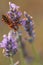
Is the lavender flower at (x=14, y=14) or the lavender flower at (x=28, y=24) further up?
the lavender flower at (x=28, y=24)

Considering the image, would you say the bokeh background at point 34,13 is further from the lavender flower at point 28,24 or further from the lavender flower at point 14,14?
the lavender flower at point 14,14

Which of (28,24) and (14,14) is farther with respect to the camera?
(28,24)

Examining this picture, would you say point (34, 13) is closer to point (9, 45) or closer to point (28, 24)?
point (28, 24)

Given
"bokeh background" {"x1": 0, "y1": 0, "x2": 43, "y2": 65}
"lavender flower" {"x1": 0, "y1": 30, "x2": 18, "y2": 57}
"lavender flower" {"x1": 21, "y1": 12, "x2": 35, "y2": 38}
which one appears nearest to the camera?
"lavender flower" {"x1": 0, "y1": 30, "x2": 18, "y2": 57}

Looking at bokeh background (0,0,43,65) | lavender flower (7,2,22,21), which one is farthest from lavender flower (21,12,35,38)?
bokeh background (0,0,43,65)

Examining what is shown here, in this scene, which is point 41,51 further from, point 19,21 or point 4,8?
point 19,21

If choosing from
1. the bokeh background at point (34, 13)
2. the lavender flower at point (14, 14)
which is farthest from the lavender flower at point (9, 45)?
the bokeh background at point (34, 13)

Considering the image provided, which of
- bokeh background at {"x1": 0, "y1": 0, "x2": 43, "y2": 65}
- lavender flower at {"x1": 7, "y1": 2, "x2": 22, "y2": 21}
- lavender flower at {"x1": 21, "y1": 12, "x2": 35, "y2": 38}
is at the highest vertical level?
bokeh background at {"x1": 0, "y1": 0, "x2": 43, "y2": 65}

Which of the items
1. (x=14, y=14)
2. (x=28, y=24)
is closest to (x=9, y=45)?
(x=14, y=14)

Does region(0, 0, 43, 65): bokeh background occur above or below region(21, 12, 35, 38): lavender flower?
above

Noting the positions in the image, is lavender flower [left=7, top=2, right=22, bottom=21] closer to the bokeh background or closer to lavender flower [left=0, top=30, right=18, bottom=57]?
lavender flower [left=0, top=30, right=18, bottom=57]

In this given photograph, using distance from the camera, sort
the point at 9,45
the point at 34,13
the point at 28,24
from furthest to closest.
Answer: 1. the point at 34,13
2. the point at 28,24
3. the point at 9,45
